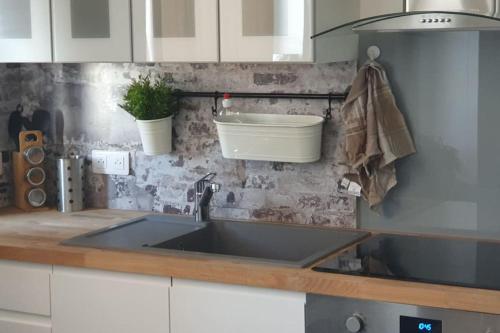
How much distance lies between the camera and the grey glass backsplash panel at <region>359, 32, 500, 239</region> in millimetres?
2939

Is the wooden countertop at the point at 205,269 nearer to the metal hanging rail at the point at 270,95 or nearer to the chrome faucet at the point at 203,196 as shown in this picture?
the chrome faucet at the point at 203,196

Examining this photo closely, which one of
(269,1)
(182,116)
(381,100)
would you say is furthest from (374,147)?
(182,116)

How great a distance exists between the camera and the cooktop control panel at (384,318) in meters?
2.38

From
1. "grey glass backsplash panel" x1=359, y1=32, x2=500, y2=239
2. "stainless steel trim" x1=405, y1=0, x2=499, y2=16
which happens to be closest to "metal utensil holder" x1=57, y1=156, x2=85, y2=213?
"grey glass backsplash panel" x1=359, y1=32, x2=500, y2=239

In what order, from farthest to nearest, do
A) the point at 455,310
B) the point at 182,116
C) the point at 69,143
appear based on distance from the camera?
the point at 69,143
the point at 182,116
the point at 455,310

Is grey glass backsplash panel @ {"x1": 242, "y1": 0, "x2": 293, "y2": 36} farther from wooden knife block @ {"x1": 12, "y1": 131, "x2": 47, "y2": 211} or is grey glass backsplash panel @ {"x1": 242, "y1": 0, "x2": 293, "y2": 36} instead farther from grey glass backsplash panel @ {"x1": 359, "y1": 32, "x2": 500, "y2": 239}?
wooden knife block @ {"x1": 12, "y1": 131, "x2": 47, "y2": 211}

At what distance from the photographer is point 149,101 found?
3.35 m

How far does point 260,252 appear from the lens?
3.24 m

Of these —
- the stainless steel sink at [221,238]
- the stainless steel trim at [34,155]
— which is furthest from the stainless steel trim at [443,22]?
the stainless steel trim at [34,155]

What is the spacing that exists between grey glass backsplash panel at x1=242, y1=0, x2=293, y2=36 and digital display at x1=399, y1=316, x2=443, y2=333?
101 centimetres

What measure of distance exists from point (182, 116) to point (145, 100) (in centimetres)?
20

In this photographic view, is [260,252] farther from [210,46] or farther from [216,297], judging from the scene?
[210,46]

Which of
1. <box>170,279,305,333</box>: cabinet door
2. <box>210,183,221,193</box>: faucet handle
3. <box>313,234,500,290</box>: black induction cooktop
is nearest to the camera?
<box>313,234,500,290</box>: black induction cooktop

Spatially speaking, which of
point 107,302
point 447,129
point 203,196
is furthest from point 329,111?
point 107,302
